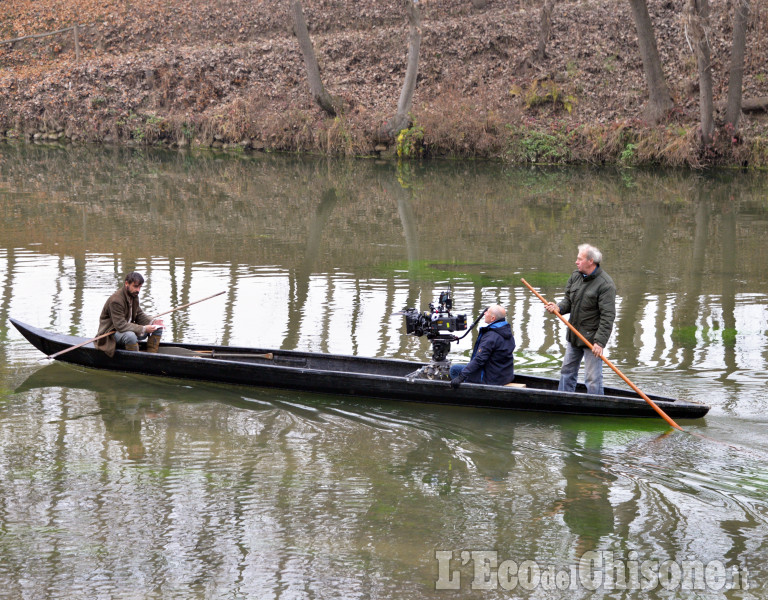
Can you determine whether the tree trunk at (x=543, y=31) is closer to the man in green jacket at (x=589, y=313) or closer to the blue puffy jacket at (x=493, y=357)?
the man in green jacket at (x=589, y=313)

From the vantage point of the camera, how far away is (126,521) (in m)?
6.70

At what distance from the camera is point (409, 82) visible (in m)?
29.1

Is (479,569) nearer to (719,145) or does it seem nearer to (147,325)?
(147,325)

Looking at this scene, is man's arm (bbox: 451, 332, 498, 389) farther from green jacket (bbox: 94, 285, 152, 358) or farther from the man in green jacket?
green jacket (bbox: 94, 285, 152, 358)

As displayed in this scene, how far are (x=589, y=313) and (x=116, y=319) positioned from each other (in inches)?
208

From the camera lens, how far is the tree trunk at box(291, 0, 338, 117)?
30734mm

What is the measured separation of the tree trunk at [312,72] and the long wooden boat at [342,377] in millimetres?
21839

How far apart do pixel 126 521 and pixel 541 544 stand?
3.19 m

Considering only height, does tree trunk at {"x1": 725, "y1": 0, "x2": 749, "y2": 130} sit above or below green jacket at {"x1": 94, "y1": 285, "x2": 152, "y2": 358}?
above

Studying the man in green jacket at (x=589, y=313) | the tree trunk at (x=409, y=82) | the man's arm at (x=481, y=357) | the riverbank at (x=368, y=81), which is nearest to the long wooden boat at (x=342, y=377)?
the man's arm at (x=481, y=357)

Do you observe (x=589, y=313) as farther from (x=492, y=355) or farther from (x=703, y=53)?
(x=703, y=53)

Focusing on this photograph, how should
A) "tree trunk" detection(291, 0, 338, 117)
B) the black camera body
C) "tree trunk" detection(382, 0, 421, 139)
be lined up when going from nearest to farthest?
the black camera body
"tree trunk" detection(382, 0, 421, 139)
"tree trunk" detection(291, 0, 338, 117)

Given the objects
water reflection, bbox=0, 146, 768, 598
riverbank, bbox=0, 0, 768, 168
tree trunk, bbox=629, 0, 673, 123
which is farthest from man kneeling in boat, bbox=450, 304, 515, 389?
tree trunk, bbox=629, 0, 673, 123

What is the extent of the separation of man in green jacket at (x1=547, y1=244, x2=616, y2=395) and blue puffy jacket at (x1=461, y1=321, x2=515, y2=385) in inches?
20.6
